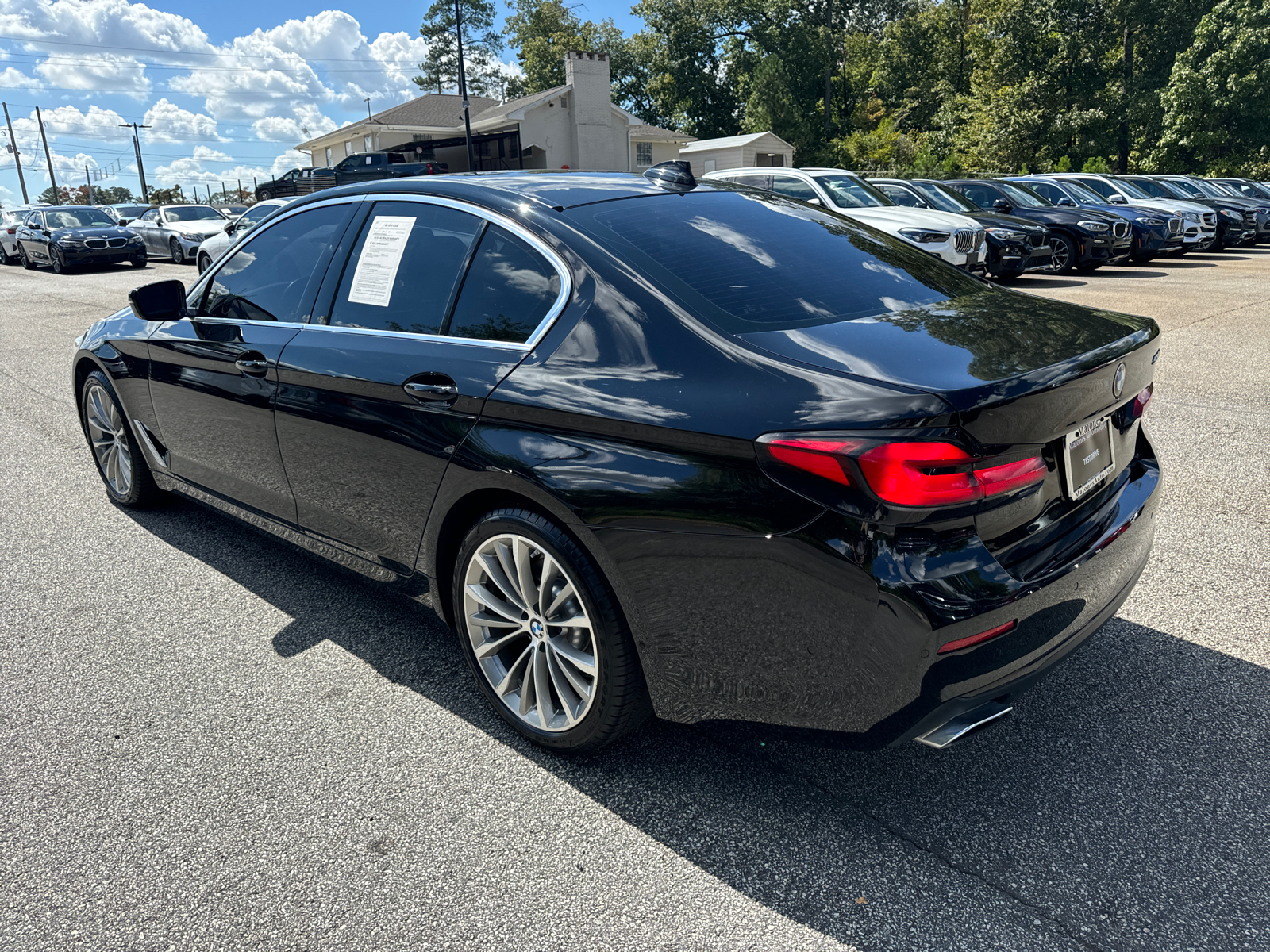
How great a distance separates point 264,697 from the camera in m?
3.17

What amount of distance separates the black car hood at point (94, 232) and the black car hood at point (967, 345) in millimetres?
24655

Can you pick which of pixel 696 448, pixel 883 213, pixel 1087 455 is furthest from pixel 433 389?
pixel 883 213

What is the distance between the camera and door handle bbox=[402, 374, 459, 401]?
2768 mm

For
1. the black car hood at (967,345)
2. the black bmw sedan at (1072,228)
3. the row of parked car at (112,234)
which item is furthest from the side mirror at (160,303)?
the row of parked car at (112,234)

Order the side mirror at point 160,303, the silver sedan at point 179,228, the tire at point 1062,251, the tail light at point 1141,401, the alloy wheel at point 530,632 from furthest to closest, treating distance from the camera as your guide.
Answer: the silver sedan at point 179,228, the tire at point 1062,251, the side mirror at point 160,303, the tail light at point 1141,401, the alloy wheel at point 530,632

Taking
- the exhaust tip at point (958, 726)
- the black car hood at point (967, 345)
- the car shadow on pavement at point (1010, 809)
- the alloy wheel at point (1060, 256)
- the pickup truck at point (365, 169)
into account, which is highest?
the pickup truck at point (365, 169)

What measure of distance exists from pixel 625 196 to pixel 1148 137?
4272cm

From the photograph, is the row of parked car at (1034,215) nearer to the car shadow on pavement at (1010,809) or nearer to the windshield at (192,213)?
the car shadow on pavement at (1010,809)

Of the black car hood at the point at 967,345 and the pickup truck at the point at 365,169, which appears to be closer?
the black car hood at the point at 967,345

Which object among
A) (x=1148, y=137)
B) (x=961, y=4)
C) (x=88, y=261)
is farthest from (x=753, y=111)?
(x=88, y=261)

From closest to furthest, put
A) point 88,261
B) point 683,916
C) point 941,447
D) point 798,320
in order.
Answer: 1. point 941,447
2. point 683,916
3. point 798,320
4. point 88,261

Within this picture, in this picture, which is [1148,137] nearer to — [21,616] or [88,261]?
[88,261]

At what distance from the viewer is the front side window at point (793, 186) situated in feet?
45.3

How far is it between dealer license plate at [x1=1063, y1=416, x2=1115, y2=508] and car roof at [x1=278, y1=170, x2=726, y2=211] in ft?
5.23
